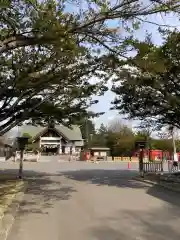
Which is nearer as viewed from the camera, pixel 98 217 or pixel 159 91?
pixel 98 217

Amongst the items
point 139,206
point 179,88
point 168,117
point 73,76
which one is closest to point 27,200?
point 139,206

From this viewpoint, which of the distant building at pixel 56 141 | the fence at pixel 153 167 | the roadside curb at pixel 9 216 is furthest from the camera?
the distant building at pixel 56 141

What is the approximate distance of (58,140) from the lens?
93.2 metres

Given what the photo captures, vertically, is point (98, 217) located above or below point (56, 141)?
below

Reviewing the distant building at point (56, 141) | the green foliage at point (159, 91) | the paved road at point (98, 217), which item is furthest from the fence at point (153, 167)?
the distant building at point (56, 141)

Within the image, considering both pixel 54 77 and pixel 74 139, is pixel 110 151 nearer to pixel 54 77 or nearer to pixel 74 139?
pixel 74 139

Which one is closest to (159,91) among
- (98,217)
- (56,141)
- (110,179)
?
(110,179)

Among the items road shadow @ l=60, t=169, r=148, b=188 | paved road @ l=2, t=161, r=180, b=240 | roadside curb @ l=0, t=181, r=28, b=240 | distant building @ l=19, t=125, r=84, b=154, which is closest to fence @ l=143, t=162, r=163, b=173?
road shadow @ l=60, t=169, r=148, b=188

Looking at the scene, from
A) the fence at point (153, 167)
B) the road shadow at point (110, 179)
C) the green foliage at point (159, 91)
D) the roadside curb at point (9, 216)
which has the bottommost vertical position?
the roadside curb at point (9, 216)

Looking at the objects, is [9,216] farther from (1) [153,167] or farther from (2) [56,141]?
(2) [56,141]

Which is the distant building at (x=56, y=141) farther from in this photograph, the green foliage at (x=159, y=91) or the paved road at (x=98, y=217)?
the paved road at (x=98, y=217)

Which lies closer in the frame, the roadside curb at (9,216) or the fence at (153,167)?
the roadside curb at (9,216)

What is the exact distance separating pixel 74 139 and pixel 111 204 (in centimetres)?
7992

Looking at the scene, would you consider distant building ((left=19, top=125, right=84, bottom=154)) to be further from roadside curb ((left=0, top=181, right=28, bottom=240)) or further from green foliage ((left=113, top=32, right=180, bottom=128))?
roadside curb ((left=0, top=181, right=28, bottom=240))
